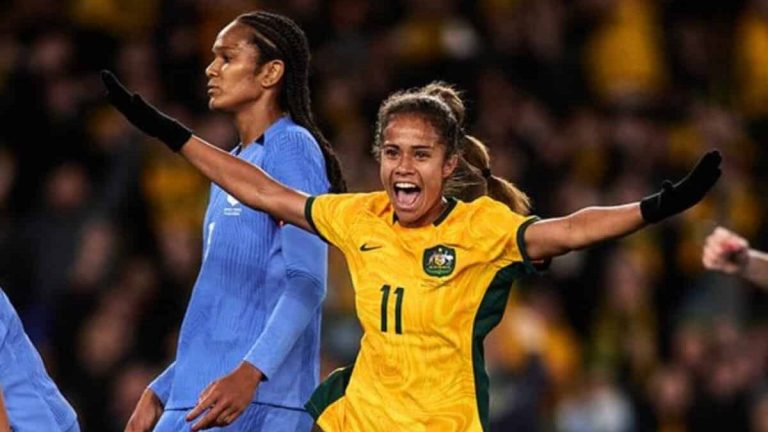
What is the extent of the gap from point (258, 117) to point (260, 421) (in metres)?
0.88

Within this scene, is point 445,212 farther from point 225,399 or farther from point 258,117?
point 225,399

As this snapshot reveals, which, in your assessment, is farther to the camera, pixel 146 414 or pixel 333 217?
Result: pixel 146 414

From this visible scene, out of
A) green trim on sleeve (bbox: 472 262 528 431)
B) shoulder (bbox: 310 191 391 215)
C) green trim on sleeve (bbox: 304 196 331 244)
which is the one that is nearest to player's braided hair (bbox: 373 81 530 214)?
shoulder (bbox: 310 191 391 215)

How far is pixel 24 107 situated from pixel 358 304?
6207 mm

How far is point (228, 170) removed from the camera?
18.2 ft

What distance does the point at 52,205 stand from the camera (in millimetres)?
10898

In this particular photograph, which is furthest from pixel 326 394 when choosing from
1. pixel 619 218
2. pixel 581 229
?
pixel 619 218

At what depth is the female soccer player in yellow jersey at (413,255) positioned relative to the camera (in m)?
5.32

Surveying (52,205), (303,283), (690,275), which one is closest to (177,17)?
(52,205)

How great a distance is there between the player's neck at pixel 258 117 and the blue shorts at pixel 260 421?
31.5 inches

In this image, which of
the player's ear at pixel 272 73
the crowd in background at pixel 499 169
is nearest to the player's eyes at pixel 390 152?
the player's ear at pixel 272 73

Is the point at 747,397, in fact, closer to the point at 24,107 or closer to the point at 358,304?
the point at 24,107

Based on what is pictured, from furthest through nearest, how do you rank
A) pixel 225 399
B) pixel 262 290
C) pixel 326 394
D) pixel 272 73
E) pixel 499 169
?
Answer: pixel 499 169 < pixel 272 73 < pixel 262 290 < pixel 326 394 < pixel 225 399

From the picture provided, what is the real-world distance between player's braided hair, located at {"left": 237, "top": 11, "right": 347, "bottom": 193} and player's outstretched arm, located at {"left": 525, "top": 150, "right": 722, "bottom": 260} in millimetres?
846
